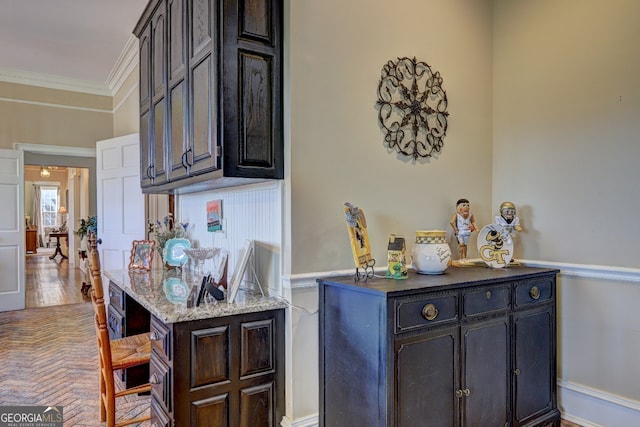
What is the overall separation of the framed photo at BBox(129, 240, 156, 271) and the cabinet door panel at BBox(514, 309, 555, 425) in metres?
2.74

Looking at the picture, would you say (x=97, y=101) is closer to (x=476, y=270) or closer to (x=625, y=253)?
(x=476, y=270)

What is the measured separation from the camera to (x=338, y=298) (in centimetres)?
198

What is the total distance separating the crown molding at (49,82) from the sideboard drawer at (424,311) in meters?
6.02

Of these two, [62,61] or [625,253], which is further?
[62,61]

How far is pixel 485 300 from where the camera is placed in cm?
201

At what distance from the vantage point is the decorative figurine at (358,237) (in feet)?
6.65

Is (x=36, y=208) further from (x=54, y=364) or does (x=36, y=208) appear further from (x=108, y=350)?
(x=108, y=350)

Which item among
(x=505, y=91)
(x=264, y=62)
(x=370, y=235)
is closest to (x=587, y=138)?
(x=505, y=91)

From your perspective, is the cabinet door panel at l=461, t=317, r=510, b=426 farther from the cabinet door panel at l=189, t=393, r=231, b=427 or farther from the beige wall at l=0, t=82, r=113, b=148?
the beige wall at l=0, t=82, r=113, b=148

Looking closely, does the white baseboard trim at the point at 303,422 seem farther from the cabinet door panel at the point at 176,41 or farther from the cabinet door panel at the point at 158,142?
the cabinet door panel at the point at 176,41

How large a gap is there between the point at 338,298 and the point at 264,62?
1.24m

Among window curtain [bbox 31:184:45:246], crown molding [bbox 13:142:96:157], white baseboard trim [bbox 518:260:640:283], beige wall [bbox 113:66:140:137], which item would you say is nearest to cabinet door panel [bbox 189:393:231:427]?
white baseboard trim [bbox 518:260:640:283]

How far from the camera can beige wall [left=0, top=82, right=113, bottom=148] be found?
5.44 meters

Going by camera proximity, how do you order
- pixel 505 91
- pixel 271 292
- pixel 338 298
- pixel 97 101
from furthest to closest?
pixel 97 101
pixel 505 91
pixel 271 292
pixel 338 298
